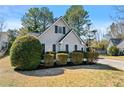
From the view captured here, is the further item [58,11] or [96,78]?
[58,11]

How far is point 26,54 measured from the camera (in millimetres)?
14320

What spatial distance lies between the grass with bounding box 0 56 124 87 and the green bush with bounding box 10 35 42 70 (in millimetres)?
358

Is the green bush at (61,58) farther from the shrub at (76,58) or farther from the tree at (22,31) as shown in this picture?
the tree at (22,31)

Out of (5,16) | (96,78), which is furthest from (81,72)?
(5,16)

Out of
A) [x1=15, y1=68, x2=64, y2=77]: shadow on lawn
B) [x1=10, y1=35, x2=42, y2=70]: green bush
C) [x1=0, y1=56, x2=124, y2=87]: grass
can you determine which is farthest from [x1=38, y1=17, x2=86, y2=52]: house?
[x1=0, y1=56, x2=124, y2=87]: grass

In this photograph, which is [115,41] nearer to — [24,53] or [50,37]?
[24,53]

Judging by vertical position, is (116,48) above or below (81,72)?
above

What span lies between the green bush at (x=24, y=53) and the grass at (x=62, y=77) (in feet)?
1.17

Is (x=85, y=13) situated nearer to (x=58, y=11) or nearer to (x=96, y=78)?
(x=58, y=11)

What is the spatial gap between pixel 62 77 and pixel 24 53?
2195mm
